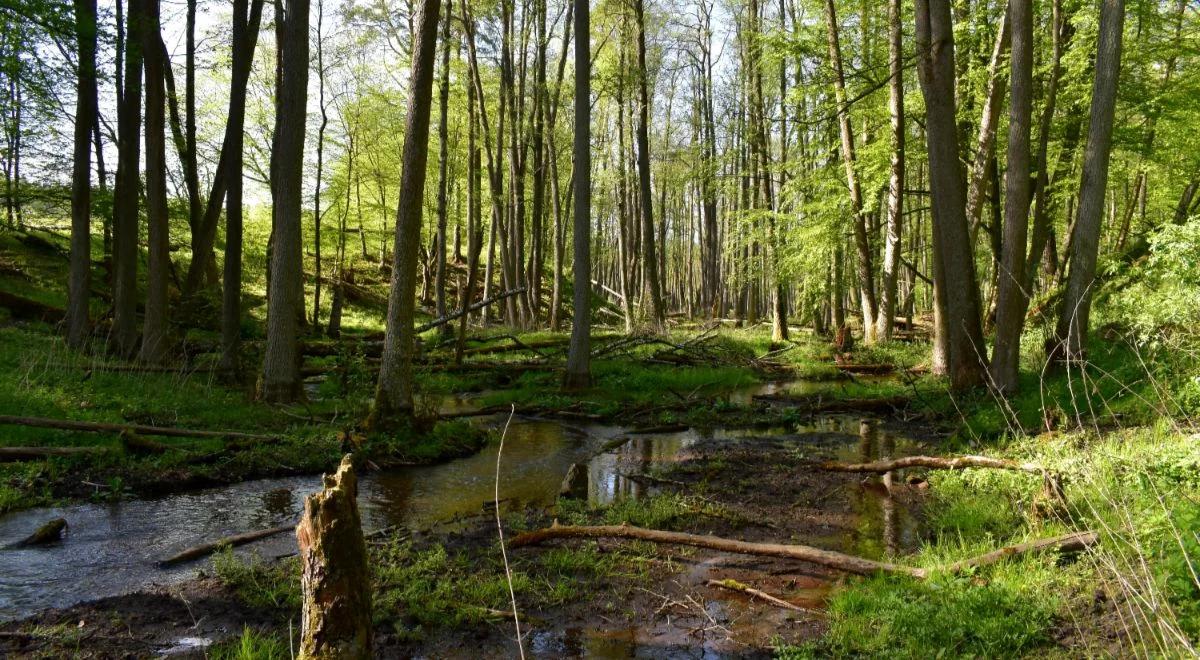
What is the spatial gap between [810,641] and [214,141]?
29904mm

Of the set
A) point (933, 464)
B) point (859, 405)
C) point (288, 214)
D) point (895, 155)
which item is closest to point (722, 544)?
point (933, 464)

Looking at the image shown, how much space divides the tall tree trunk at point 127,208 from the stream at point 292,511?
7997 mm

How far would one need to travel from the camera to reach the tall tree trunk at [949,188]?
1111 centimetres

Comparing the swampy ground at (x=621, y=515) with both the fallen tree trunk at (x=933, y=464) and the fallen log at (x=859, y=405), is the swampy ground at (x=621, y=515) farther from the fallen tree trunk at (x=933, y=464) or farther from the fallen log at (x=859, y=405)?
the fallen tree trunk at (x=933, y=464)

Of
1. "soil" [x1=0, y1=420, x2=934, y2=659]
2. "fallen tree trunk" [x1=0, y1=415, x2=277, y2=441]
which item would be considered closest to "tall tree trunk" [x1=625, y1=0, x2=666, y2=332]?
"fallen tree trunk" [x1=0, y1=415, x2=277, y2=441]

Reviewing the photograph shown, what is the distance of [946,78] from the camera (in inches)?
438

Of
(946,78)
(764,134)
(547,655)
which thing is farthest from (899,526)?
(764,134)

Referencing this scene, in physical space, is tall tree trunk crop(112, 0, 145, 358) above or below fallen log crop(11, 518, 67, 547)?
above

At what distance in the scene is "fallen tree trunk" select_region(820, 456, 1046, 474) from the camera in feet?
21.8

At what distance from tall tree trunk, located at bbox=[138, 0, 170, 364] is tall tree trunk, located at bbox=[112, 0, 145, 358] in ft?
1.26

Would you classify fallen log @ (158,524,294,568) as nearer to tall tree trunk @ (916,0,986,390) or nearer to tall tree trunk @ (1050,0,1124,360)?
tall tree trunk @ (1050,0,1124,360)

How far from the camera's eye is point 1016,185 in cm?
1028

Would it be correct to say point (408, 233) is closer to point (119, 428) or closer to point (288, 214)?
point (288, 214)

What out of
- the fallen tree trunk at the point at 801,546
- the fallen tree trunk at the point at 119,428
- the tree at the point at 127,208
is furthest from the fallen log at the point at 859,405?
the tree at the point at 127,208
